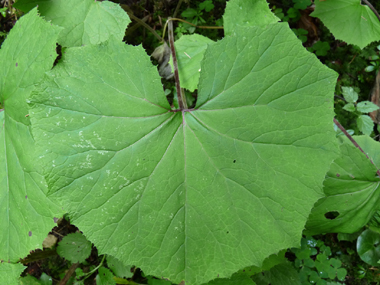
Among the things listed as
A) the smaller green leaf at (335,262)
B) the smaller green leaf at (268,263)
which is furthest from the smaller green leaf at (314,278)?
the smaller green leaf at (268,263)

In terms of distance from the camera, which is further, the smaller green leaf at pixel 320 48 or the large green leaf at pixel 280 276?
the smaller green leaf at pixel 320 48

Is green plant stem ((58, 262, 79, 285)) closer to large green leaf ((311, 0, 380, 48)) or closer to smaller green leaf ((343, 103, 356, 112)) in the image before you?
smaller green leaf ((343, 103, 356, 112))

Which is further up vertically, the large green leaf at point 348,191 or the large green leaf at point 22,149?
the large green leaf at point 22,149

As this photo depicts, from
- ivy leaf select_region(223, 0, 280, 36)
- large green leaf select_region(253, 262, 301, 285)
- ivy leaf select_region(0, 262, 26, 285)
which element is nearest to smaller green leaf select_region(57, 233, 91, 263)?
ivy leaf select_region(0, 262, 26, 285)

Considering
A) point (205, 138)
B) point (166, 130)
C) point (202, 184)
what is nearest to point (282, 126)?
point (205, 138)

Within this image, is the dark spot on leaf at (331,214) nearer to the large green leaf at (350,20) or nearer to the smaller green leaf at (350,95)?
the smaller green leaf at (350,95)

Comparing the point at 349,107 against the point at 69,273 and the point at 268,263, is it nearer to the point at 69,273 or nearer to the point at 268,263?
the point at 268,263

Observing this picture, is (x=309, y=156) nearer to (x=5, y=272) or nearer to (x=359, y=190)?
(x=359, y=190)
